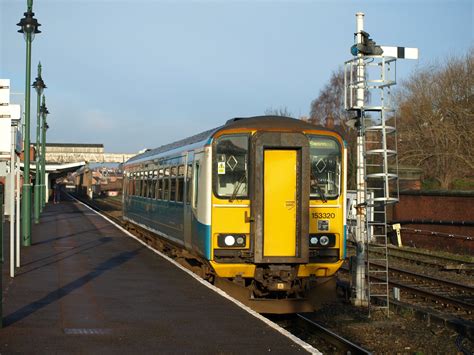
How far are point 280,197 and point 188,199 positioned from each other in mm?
2258

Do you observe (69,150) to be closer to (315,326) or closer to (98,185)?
(98,185)

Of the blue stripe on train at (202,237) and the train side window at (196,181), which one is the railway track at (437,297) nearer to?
the blue stripe on train at (202,237)

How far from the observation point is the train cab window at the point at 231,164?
11.1m

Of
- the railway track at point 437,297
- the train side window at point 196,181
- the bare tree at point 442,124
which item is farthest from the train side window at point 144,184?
the bare tree at point 442,124

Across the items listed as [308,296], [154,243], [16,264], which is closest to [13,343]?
[308,296]

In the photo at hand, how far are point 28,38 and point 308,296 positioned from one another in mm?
11615

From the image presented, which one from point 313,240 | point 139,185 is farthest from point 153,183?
point 313,240

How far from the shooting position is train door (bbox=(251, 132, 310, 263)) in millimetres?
10875

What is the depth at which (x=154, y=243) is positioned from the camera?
19.8 metres

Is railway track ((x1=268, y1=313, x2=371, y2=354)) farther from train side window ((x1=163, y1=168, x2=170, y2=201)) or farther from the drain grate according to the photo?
train side window ((x1=163, y1=168, x2=170, y2=201))

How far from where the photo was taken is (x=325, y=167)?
11.5 m

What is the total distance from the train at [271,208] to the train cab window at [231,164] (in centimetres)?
2

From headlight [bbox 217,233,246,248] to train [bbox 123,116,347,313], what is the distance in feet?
0.05

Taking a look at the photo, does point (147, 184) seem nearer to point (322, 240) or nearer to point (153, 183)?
point (153, 183)
